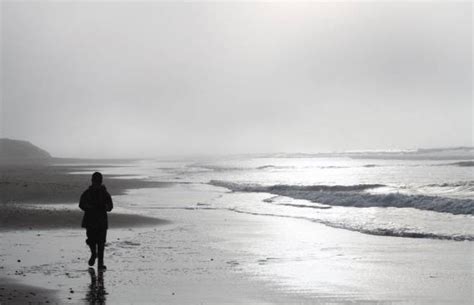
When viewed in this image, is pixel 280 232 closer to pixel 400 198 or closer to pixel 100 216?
pixel 100 216

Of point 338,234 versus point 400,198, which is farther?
point 400,198

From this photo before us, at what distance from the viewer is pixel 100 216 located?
12.0 meters

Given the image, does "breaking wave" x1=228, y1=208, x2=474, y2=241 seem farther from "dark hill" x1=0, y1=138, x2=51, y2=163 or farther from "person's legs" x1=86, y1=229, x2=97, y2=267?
"dark hill" x1=0, y1=138, x2=51, y2=163

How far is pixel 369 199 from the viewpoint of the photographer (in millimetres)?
26750

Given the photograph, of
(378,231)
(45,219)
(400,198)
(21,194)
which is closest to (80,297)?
(378,231)

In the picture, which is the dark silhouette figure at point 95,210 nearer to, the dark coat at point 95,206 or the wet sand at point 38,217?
the dark coat at point 95,206

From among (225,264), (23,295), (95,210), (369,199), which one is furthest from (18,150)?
(23,295)

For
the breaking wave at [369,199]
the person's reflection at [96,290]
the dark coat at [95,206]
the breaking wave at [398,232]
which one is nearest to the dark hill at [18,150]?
the breaking wave at [369,199]

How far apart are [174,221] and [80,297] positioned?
11.7 m

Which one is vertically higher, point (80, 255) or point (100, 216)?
point (100, 216)

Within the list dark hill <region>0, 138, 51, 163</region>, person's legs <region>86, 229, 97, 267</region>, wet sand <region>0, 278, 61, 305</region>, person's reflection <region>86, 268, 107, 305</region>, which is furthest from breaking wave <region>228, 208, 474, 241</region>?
dark hill <region>0, 138, 51, 163</region>

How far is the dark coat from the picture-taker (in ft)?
39.1

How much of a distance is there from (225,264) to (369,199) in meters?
15.9

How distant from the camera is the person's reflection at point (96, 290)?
29.3 feet
